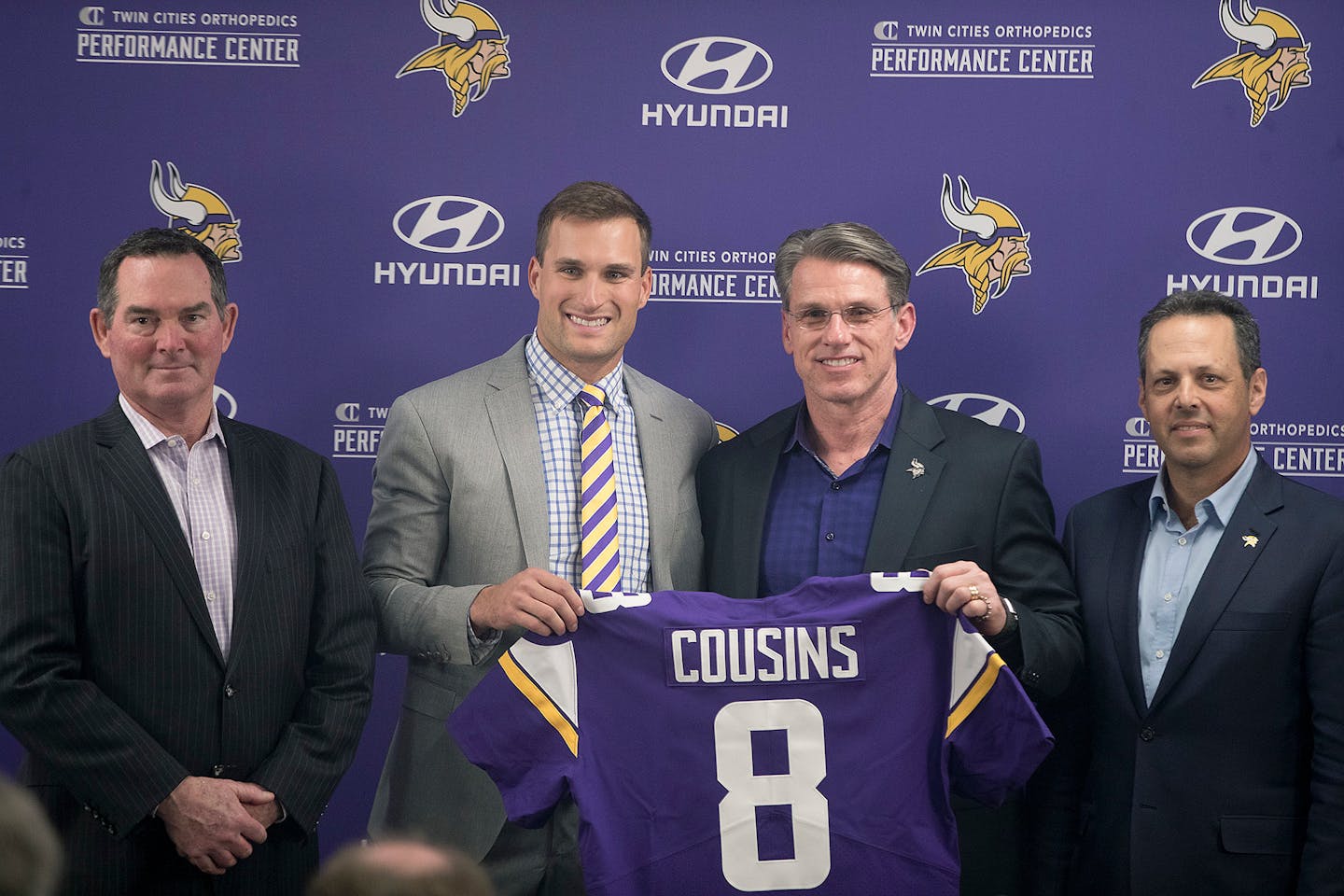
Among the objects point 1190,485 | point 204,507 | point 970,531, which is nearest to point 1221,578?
point 1190,485

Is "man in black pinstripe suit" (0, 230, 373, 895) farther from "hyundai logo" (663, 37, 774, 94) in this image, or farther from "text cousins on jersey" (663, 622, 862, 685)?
"hyundai logo" (663, 37, 774, 94)

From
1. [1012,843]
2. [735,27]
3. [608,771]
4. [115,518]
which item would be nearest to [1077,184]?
[735,27]

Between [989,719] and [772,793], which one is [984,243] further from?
[772,793]

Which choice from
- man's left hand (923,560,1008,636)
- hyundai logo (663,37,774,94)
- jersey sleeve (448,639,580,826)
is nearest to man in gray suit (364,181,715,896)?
jersey sleeve (448,639,580,826)

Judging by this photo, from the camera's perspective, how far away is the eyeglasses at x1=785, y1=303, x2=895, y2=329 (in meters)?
2.88

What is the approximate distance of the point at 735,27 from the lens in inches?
143

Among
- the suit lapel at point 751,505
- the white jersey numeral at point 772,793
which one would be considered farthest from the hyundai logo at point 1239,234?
the white jersey numeral at point 772,793

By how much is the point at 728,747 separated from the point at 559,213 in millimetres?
1243

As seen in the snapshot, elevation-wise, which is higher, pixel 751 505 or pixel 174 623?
pixel 751 505

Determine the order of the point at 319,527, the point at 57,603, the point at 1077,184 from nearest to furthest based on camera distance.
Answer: the point at 57,603 < the point at 319,527 < the point at 1077,184

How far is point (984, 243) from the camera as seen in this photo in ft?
11.9

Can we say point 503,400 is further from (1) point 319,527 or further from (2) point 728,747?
(2) point 728,747

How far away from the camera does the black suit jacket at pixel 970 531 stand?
281 cm

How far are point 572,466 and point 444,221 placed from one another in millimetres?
1084
